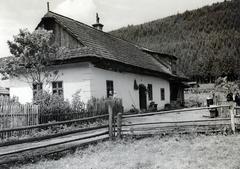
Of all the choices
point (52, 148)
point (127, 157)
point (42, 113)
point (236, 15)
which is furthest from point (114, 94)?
point (236, 15)

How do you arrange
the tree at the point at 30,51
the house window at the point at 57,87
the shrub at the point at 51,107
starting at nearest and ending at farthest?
the shrub at the point at 51,107 → the tree at the point at 30,51 → the house window at the point at 57,87

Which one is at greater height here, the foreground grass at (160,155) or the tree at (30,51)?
the tree at (30,51)

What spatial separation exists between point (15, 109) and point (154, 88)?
15727 mm

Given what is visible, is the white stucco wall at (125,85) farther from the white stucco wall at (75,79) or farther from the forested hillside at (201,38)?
the forested hillside at (201,38)

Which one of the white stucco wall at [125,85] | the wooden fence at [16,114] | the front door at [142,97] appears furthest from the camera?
the front door at [142,97]

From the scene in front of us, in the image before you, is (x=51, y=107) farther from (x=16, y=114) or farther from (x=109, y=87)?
(x=109, y=87)

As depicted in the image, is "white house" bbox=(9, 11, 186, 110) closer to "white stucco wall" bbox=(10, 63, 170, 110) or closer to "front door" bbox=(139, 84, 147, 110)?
"white stucco wall" bbox=(10, 63, 170, 110)

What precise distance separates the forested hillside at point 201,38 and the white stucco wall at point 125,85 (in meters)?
26.8

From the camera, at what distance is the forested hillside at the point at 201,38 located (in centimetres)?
5488

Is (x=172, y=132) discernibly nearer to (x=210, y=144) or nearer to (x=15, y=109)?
(x=210, y=144)

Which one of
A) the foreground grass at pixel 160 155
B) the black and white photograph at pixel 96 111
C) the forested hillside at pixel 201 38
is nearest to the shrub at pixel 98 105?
the black and white photograph at pixel 96 111

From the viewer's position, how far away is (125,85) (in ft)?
73.0

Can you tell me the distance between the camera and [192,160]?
7750 mm

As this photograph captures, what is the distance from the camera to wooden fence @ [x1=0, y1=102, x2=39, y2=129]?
1269cm
